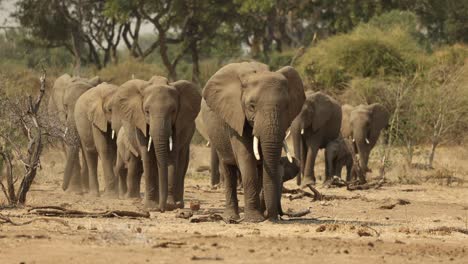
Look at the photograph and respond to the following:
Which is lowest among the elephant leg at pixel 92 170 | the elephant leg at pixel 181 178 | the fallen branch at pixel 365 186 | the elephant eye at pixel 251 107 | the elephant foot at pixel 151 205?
the fallen branch at pixel 365 186

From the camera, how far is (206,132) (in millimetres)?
16984

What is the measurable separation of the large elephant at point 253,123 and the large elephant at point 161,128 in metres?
1.60

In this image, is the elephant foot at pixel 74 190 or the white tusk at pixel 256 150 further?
the elephant foot at pixel 74 190

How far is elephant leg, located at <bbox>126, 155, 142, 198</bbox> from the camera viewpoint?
18.3m

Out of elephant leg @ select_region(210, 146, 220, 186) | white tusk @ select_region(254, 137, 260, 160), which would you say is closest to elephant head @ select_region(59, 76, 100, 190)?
elephant leg @ select_region(210, 146, 220, 186)

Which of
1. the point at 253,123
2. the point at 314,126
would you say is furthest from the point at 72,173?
the point at 253,123

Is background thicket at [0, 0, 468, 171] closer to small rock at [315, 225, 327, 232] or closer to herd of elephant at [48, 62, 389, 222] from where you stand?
herd of elephant at [48, 62, 389, 222]

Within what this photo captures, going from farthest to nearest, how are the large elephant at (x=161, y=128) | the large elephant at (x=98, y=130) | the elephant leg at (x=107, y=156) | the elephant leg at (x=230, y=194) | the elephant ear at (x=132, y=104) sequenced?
the elephant leg at (x=107, y=156)
the large elephant at (x=98, y=130)
the elephant ear at (x=132, y=104)
the large elephant at (x=161, y=128)
the elephant leg at (x=230, y=194)

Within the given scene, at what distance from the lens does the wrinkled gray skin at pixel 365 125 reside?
26.5m

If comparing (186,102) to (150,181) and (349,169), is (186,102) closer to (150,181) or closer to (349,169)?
(150,181)

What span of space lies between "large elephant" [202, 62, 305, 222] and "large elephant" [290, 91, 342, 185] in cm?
1004

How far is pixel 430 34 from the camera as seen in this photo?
55500 millimetres

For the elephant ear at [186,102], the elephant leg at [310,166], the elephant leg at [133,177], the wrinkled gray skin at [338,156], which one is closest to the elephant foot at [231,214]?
the elephant ear at [186,102]

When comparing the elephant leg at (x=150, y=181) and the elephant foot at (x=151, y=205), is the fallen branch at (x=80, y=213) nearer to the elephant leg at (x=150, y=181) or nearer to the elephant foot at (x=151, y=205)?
the elephant foot at (x=151, y=205)
